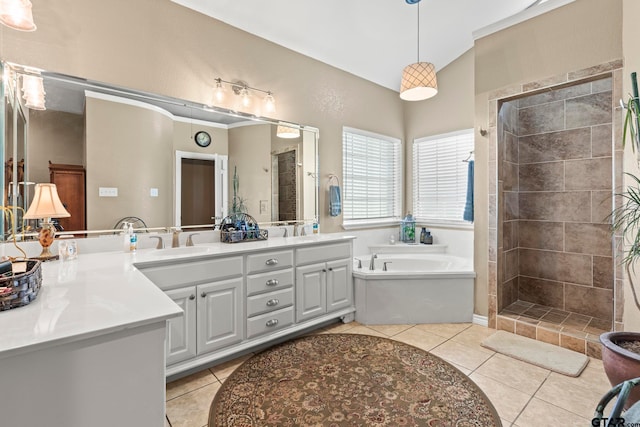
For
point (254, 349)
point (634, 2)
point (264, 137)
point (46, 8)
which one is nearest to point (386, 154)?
point (264, 137)

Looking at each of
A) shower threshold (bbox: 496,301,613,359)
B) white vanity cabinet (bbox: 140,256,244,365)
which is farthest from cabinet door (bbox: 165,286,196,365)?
shower threshold (bbox: 496,301,613,359)

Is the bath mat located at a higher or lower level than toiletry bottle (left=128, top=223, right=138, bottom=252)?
lower

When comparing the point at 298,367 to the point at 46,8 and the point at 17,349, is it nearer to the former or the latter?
the point at 17,349

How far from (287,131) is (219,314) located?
6.52 feet

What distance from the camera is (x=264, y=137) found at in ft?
10.2

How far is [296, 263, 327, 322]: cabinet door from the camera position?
8.85 ft

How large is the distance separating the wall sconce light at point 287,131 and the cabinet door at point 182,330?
1.85m

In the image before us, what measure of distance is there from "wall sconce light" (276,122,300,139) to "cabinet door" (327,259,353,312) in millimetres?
1437

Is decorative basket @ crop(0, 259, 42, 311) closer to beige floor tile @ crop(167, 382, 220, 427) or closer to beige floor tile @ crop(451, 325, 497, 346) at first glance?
beige floor tile @ crop(167, 382, 220, 427)

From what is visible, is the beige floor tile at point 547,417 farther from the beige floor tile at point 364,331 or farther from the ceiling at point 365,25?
the ceiling at point 365,25

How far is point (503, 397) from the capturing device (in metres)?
1.93

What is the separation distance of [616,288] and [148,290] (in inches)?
125

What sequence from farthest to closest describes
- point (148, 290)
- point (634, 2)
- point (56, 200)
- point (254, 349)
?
point (254, 349), point (634, 2), point (56, 200), point (148, 290)

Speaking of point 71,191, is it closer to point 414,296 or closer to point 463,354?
point 414,296
